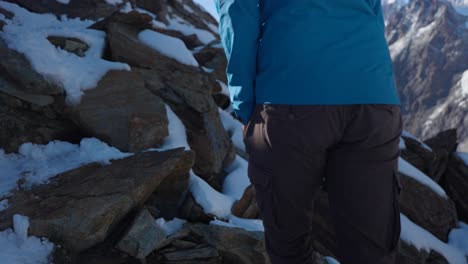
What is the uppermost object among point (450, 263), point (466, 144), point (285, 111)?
point (285, 111)

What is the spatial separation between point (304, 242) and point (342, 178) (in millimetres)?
621

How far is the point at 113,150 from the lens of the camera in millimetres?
5465

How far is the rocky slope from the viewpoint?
13.5 ft

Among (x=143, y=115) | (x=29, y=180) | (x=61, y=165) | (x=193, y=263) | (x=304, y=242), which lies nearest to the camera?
(x=304, y=242)

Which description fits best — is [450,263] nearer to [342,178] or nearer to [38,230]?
[342,178]

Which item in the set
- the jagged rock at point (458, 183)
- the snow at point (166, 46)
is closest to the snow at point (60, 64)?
the snow at point (166, 46)

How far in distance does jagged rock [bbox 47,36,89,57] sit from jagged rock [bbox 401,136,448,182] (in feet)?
34.8

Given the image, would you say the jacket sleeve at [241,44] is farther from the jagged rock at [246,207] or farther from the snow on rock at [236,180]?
the snow on rock at [236,180]

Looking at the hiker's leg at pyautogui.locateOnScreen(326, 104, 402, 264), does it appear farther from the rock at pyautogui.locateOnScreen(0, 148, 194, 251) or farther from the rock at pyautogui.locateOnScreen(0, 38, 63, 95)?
the rock at pyautogui.locateOnScreen(0, 38, 63, 95)

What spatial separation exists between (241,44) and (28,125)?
4.42m

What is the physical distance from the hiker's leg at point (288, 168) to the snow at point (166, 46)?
256 inches

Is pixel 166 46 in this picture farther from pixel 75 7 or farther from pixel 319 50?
pixel 75 7

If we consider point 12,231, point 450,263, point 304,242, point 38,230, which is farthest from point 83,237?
point 450,263

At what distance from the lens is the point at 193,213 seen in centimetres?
544
